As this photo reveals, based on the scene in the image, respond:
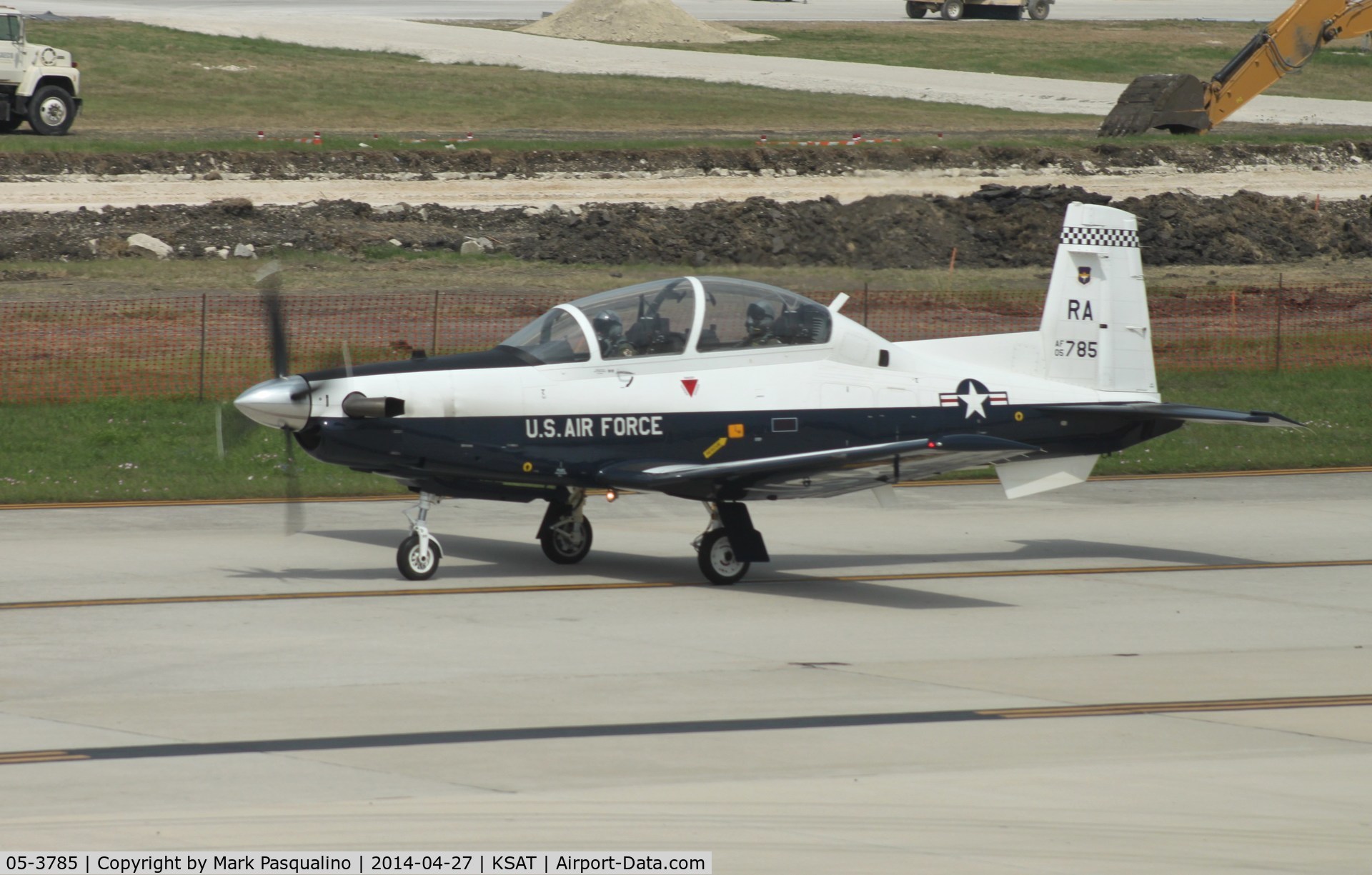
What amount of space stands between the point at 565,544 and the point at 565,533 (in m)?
0.11

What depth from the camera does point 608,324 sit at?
1362cm

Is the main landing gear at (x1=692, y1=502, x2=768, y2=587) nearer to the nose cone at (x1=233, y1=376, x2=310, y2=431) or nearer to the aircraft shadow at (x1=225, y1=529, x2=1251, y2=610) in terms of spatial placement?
the aircraft shadow at (x1=225, y1=529, x2=1251, y2=610)

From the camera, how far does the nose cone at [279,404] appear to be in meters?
12.4

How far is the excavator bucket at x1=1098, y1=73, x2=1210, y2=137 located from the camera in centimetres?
4903

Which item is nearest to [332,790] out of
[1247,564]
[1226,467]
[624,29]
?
[1247,564]

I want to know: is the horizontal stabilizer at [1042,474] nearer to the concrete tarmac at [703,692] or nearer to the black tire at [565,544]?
the concrete tarmac at [703,692]

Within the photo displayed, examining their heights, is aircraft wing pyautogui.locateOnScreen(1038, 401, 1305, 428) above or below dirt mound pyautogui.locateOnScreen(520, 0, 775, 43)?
below

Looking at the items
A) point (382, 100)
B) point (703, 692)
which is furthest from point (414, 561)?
point (382, 100)

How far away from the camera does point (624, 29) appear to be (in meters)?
70.6

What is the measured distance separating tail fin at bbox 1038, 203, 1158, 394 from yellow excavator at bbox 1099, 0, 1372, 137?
3361 cm

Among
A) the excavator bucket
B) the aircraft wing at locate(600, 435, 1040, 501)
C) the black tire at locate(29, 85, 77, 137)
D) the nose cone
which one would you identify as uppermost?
the excavator bucket

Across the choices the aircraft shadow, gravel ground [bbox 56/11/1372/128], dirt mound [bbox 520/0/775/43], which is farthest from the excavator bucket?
the aircraft shadow

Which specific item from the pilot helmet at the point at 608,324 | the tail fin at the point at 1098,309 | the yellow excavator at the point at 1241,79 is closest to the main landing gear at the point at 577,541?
the pilot helmet at the point at 608,324

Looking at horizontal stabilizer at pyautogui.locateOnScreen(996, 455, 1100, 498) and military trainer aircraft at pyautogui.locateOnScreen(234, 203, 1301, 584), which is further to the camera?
horizontal stabilizer at pyautogui.locateOnScreen(996, 455, 1100, 498)
